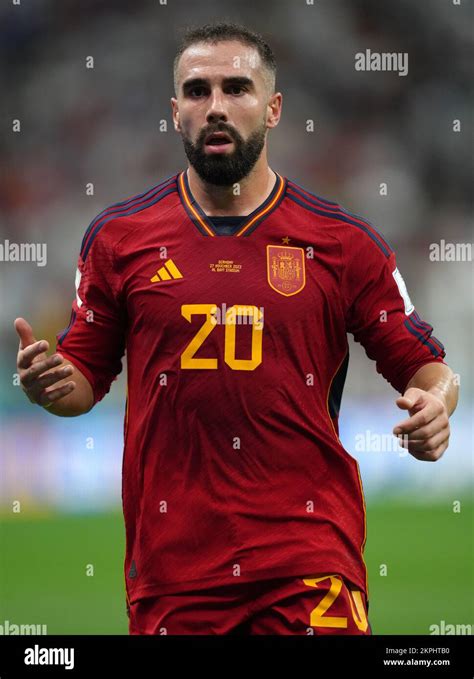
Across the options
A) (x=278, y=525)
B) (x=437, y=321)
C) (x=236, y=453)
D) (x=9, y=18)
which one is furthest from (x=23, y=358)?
(x=9, y=18)

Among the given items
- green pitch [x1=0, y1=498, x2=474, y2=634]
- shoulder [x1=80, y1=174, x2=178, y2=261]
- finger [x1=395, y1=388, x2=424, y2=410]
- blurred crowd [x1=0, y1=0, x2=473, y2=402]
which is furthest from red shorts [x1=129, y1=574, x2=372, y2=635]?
blurred crowd [x1=0, y1=0, x2=473, y2=402]

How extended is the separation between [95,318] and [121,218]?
14.2 inches

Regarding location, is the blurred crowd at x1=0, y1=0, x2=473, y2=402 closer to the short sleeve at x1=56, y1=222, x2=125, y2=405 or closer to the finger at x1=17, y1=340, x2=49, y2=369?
the short sleeve at x1=56, y1=222, x2=125, y2=405

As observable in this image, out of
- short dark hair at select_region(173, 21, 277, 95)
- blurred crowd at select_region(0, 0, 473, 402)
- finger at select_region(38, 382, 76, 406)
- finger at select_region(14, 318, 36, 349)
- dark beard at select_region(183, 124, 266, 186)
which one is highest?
blurred crowd at select_region(0, 0, 473, 402)

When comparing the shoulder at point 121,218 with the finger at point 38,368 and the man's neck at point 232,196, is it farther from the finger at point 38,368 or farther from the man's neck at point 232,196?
the finger at point 38,368

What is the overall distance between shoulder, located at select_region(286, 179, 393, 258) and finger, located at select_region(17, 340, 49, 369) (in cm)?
105

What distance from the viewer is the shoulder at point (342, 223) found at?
12.0 ft

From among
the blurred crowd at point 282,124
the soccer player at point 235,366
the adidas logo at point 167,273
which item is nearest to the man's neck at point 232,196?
the soccer player at point 235,366

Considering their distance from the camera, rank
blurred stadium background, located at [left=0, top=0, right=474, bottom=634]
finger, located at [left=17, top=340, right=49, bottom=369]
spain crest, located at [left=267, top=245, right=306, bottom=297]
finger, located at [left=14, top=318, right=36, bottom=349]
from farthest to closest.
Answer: blurred stadium background, located at [left=0, top=0, right=474, bottom=634] → spain crest, located at [left=267, top=245, right=306, bottom=297] → finger, located at [left=14, top=318, right=36, bottom=349] → finger, located at [left=17, top=340, right=49, bottom=369]

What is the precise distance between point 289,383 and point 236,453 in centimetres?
28

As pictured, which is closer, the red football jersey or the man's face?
the red football jersey

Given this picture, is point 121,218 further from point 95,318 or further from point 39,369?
point 39,369

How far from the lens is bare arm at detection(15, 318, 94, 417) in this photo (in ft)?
10.7

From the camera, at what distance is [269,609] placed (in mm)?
3271
